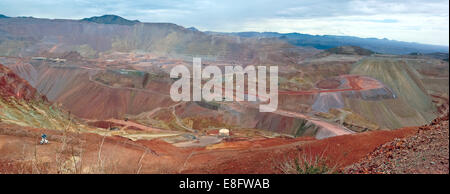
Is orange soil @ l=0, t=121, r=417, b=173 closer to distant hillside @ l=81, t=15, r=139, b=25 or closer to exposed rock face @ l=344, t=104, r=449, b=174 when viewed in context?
exposed rock face @ l=344, t=104, r=449, b=174

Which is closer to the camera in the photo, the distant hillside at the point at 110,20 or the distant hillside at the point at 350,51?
the distant hillside at the point at 350,51

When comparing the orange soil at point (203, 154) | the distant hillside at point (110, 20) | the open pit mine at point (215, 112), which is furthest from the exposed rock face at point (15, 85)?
the distant hillside at point (110, 20)

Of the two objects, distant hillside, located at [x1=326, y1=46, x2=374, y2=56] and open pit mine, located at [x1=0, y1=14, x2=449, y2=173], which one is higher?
distant hillside, located at [x1=326, y1=46, x2=374, y2=56]

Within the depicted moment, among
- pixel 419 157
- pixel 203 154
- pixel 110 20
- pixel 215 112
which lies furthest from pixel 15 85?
pixel 110 20

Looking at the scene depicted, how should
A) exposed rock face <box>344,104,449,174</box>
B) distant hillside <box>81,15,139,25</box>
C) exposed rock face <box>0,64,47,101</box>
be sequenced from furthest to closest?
distant hillside <box>81,15,139,25</box> → exposed rock face <box>0,64,47,101</box> → exposed rock face <box>344,104,449,174</box>

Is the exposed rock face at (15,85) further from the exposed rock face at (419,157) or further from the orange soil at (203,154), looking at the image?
the exposed rock face at (419,157)

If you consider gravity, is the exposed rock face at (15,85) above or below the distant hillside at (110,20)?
below

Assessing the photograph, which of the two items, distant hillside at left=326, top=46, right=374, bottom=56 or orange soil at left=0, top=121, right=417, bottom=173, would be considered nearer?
orange soil at left=0, top=121, right=417, bottom=173

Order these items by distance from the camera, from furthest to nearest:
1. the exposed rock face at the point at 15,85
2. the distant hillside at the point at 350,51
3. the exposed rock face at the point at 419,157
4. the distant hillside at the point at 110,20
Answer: the distant hillside at the point at 110,20, the distant hillside at the point at 350,51, the exposed rock face at the point at 15,85, the exposed rock face at the point at 419,157

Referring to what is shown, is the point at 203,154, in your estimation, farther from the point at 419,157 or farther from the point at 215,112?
the point at 215,112

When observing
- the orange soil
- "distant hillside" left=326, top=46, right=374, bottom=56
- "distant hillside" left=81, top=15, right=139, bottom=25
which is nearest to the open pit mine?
the orange soil
